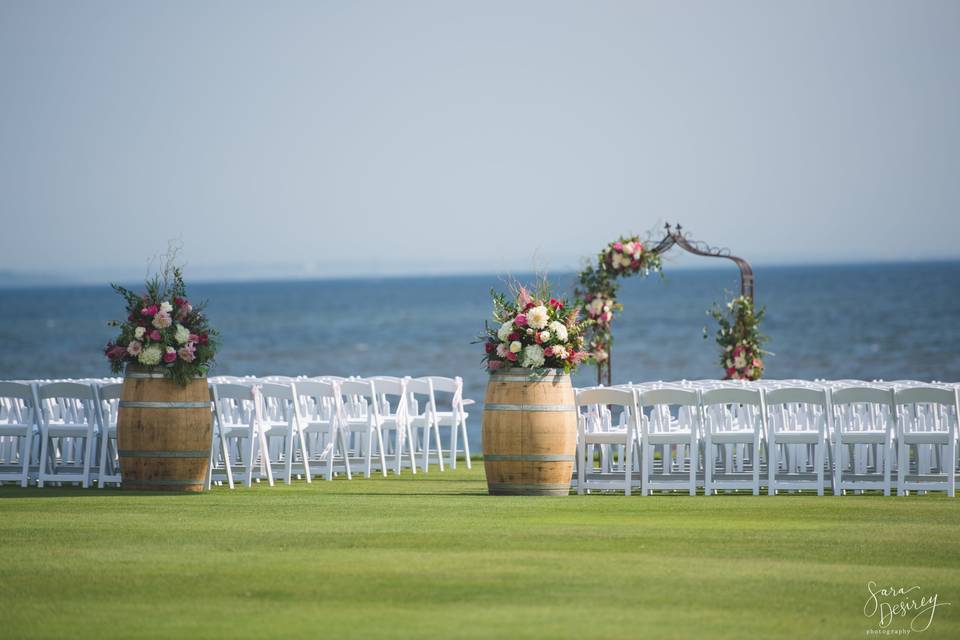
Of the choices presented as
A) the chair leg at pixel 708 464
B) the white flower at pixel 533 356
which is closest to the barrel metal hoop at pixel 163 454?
the white flower at pixel 533 356

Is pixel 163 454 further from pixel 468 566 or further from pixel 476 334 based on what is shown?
pixel 476 334

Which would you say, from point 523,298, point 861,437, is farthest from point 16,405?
point 861,437

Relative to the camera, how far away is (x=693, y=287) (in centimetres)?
13512

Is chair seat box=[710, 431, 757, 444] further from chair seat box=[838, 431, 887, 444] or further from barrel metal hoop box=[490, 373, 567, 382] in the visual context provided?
barrel metal hoop box=[490, 373, 567, 382]

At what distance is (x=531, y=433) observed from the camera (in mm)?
12508

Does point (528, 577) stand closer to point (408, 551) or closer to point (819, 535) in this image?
point (408, 551)

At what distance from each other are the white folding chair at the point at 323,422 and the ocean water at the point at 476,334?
1300cm

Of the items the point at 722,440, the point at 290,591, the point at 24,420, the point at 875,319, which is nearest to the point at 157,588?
the point at 290,591

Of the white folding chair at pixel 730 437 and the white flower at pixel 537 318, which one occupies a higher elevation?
the white flower at pixel 537 318

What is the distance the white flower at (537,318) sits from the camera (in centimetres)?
1258

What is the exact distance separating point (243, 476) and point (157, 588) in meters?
6.28

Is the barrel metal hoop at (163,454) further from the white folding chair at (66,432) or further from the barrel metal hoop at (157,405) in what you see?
the white folding chair at (66,432)

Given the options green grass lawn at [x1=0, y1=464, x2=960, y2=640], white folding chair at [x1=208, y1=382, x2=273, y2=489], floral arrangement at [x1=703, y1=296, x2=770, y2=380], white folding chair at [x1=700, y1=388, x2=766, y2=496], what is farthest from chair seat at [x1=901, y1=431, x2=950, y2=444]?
floral arrangement at [x1=703, y1=296, x2=770, y2=380]
